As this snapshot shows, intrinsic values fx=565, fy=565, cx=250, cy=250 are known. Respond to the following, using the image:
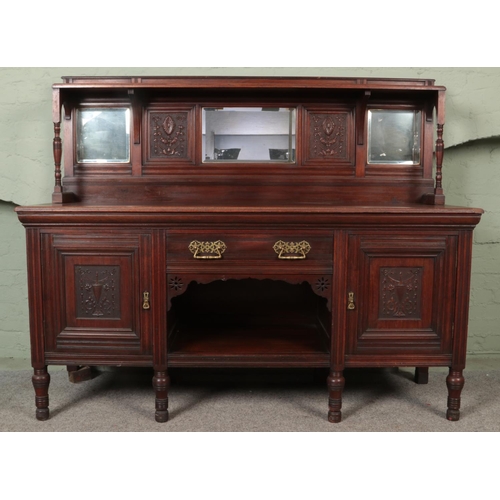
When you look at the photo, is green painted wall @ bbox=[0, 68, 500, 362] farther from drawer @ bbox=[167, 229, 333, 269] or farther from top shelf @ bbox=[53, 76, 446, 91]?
drawer @ bbox=[167, 229, 333, 269]

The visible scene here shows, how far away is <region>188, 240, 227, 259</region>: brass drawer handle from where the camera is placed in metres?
2.67

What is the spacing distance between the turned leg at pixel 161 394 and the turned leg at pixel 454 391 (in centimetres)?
141

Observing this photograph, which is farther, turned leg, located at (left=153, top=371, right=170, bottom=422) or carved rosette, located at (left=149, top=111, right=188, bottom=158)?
carved rosette, located at (left=149, top=111, right=188, bottom=158)

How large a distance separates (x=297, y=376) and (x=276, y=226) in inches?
44.9

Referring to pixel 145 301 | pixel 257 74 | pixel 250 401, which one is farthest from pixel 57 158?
pixel 250 401

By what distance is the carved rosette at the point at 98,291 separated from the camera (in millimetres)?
2719

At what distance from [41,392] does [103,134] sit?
143cm

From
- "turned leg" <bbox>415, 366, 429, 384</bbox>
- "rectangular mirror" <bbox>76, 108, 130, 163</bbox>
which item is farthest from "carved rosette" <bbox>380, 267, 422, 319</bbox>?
"rectangular mirror" <bbox>76, 108, 130, 163</bbox>

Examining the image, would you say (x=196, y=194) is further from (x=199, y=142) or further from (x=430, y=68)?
(x=430, y=68)

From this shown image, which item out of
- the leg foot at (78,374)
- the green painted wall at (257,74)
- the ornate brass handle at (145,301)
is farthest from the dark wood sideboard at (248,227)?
the leg foot at (78,374)

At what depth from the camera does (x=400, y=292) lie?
8.97ft

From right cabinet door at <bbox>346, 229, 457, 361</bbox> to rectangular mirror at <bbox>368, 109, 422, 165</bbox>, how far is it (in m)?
0.68

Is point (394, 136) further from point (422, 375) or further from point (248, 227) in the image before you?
point (422, 375)

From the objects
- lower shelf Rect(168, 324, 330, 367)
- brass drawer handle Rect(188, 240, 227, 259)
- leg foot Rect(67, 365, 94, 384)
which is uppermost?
brass drawer handle Rect(188, 240, 227, 259)
